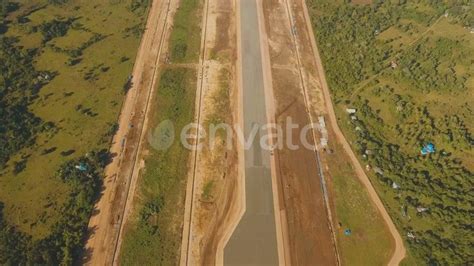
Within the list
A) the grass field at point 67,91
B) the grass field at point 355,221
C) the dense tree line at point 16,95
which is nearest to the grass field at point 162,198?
the grass field at point 67,91

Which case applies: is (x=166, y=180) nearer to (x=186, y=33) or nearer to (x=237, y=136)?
(x=237, y=136)

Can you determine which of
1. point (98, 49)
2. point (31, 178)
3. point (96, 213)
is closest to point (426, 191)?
point (96, 213)

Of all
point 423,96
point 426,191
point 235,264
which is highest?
point 423,96

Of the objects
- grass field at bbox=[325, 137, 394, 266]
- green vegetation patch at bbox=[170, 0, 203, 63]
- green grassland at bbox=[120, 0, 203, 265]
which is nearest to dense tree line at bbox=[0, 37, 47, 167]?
green grassland at bbox=[120, 0, 203, 265]

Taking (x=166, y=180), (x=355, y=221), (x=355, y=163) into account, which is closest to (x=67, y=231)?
(x=166, y=180)

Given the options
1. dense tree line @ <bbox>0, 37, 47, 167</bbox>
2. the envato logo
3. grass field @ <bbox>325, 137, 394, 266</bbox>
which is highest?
dense tree line @ <bbox>0, 37, 47, 167</bbox>

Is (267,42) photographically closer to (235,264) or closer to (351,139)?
(351,139)

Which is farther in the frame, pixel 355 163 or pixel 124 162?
pixel 355 163

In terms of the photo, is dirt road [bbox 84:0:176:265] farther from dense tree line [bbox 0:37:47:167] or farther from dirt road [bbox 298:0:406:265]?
dirt road [bbox 298:0:406:265]
